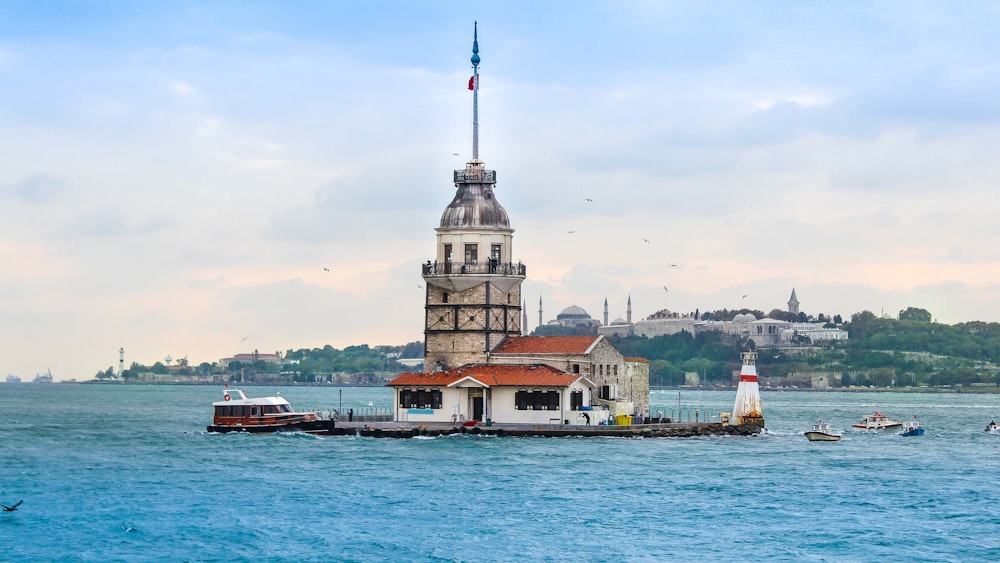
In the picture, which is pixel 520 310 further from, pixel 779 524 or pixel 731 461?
pixel 779 524

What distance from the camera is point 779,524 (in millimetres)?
47312

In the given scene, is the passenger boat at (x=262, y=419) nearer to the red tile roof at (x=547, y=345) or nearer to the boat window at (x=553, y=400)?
the red tile roof at (x=547, y=345)

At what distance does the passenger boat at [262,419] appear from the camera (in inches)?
3108

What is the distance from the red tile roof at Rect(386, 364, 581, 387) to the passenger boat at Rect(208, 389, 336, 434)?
4.79 metres

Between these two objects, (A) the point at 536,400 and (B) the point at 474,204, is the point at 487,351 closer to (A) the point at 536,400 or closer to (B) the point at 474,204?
(A) the point at 536,400

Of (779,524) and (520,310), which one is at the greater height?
(520,310)

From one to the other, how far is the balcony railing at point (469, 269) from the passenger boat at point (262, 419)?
31.9 feet

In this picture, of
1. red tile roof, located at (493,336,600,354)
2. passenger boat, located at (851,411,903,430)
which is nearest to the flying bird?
red tile roof, located at (493,336,600,354)

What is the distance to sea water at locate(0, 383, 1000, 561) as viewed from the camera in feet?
140

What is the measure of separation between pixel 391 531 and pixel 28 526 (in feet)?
35.9

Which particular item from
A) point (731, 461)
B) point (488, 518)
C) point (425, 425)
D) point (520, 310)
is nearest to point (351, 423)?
point (425, 425)

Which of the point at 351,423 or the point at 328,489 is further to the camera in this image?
the point at 351,423

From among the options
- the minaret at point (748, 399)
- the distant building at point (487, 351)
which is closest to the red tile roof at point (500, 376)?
the distant building at point (487, 351)

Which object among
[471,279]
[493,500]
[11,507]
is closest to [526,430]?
[471,279]
